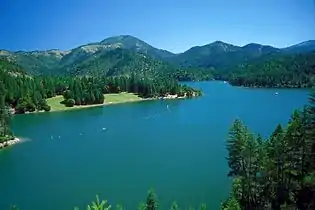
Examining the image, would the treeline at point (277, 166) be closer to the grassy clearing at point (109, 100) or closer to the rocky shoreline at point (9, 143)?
the rocky shoreline at point (9, 143)

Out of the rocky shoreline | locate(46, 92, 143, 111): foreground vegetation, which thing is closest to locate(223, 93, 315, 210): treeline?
the rocky shoreline

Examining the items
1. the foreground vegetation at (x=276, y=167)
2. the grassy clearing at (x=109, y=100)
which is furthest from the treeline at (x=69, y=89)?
the foreground vegetation at (x=276, y=167)

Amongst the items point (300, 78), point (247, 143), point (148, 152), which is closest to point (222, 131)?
point (148, 152)

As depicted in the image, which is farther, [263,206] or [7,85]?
[7,85]

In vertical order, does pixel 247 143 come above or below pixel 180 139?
above

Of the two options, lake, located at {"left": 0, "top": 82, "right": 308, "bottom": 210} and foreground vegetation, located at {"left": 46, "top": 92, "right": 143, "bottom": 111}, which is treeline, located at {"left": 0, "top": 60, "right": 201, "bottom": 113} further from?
lake, located at {"left": 0, "top": 82, "right": 308, "bottom": 210}

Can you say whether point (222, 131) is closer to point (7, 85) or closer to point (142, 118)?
point (142, 118)

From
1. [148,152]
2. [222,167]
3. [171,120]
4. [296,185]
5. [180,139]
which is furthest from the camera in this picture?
[171,120]
